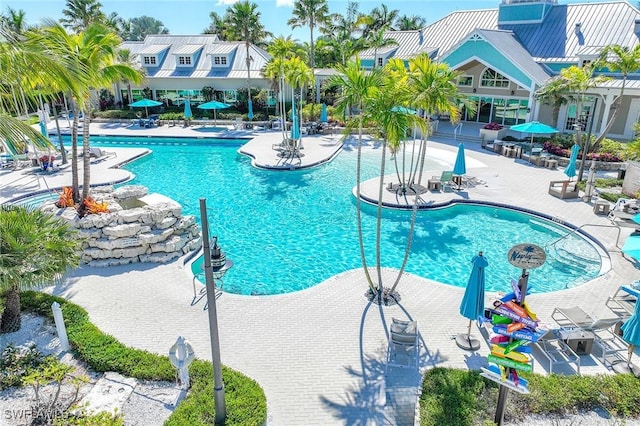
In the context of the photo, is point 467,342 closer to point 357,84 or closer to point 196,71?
point 357,84

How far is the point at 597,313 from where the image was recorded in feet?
38.7

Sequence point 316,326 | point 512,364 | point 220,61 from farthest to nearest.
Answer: point 220,61 < point 316,326 < point 512,364

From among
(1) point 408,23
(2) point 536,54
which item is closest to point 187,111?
(2) point 536,54

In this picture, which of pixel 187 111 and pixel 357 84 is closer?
pixel 357 84

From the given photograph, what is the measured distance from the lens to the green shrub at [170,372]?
324 inches

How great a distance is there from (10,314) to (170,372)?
4805 millimetres

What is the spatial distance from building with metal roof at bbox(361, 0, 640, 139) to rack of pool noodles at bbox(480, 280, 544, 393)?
2590cm

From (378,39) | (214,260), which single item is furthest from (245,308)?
(378,39)

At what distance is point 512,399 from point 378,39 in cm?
Answer: 3233

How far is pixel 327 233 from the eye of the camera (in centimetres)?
1789

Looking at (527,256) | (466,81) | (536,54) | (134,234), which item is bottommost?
(134,234)

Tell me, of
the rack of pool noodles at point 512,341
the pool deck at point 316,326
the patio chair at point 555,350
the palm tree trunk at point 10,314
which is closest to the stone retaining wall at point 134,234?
the pool deck at point 316,326

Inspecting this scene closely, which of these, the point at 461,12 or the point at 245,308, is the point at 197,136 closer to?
the point at 245,308

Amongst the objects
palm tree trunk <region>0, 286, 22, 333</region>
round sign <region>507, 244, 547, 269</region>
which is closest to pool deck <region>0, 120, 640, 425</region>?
palm tree trunk <region>0, 286, 22, 333</region>
